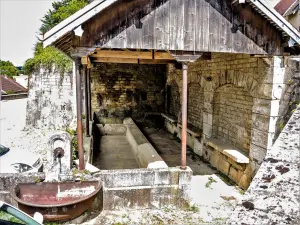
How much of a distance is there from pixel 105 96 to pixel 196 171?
7756 mm

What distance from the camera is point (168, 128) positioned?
13117 mm

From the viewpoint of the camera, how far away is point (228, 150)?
281 inches

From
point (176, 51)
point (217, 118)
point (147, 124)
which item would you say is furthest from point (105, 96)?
point (176, 51)

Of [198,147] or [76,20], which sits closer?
[76,20]

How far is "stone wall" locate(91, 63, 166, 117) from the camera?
13.9m

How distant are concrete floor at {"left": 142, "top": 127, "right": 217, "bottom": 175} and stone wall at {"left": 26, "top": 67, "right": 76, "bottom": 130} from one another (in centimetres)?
443

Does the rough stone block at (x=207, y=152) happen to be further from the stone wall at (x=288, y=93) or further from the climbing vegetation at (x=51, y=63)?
the climbing vegetation at (x=51, y=63)

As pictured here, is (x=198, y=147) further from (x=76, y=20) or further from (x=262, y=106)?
(x=76, y=20)

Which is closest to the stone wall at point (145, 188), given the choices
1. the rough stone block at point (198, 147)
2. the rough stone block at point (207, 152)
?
the rough stone block at point (207, 152)

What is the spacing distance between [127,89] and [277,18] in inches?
385

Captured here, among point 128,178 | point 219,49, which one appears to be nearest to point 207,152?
point 128,178

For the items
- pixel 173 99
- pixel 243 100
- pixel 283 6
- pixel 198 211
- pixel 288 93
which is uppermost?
pixel 283 6

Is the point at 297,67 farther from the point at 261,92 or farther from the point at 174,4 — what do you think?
the point at 174,4

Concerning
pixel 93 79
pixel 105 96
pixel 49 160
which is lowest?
pixel 49 160
